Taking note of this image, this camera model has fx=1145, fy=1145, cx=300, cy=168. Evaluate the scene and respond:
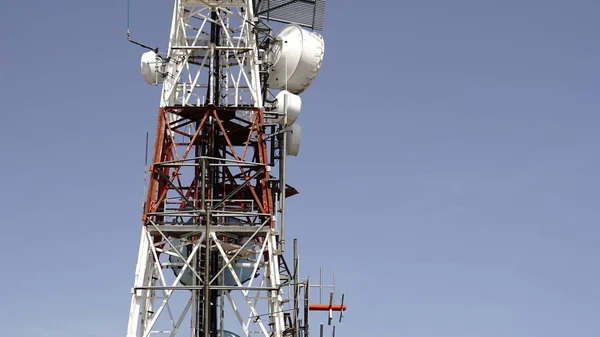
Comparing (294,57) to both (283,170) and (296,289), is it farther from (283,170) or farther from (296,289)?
(296,289)

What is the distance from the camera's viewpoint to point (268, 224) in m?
57.0

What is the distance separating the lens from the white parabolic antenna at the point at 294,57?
203 ft

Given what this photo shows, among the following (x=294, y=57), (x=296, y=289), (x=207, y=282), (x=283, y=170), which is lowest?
(x=207, y=282)

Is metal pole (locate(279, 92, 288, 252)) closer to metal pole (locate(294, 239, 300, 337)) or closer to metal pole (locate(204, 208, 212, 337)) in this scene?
metal pole (locate(294, 239, 300, 337))

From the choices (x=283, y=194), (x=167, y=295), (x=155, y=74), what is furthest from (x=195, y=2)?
(x=167, y=295)

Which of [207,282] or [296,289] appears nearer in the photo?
[207,282]

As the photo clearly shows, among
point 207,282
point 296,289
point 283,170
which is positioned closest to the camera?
point 207,282

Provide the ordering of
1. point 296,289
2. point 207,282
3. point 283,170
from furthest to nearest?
point 283,170 → point 296,289 → point 207,282

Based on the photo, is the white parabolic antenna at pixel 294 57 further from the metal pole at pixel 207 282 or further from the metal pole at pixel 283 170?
the metal pole at pixel 207 282

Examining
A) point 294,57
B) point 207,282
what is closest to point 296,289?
point 207,282

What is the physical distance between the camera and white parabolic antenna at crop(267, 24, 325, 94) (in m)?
61.9

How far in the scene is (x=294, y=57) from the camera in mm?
61844

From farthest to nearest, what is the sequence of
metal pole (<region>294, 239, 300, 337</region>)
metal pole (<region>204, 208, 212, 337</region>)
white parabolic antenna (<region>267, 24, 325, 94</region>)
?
white parabolic antenna (<region>267, 24, 325, 94</region>) < metal pole (<region>294, 239, 300, 337</region>) < metal pole (<region>204, 208, 212, 337</region>)

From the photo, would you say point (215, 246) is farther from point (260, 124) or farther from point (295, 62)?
point (295, 62)
